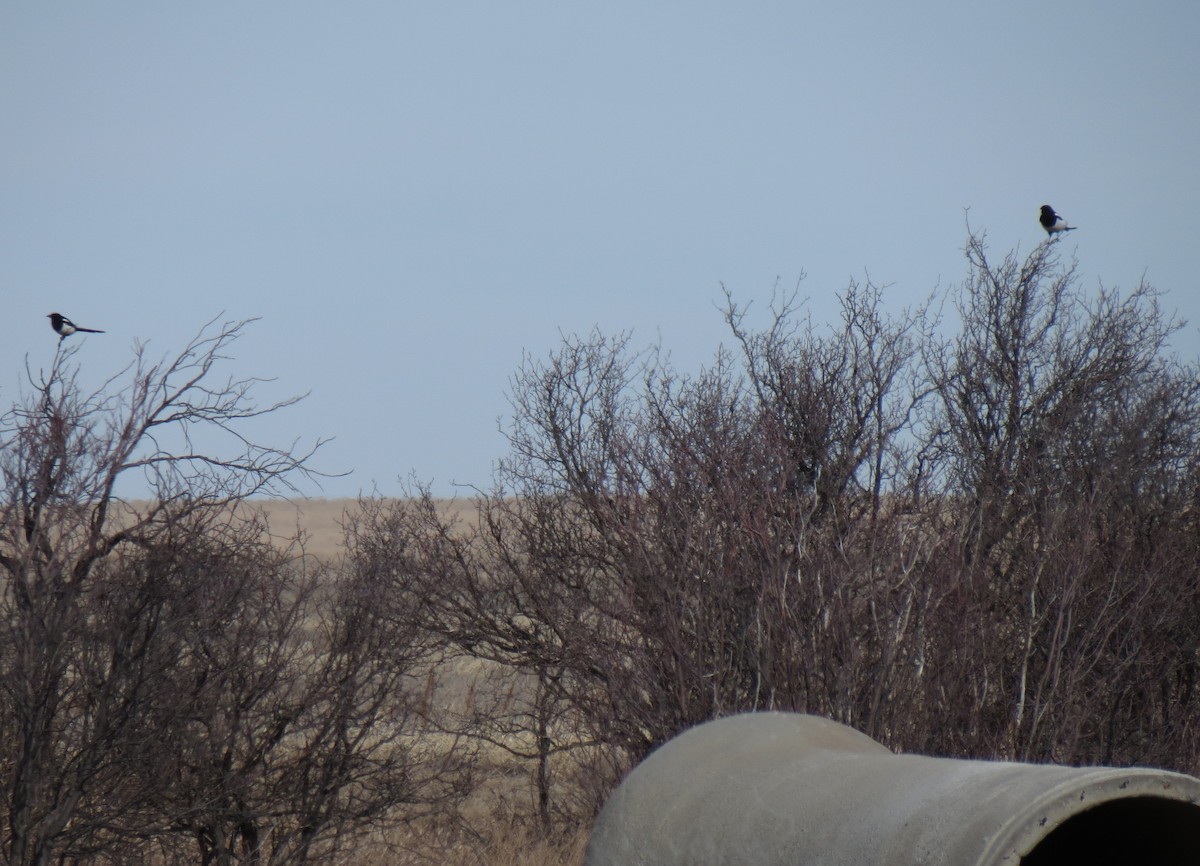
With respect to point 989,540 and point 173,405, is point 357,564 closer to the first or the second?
point 173,405

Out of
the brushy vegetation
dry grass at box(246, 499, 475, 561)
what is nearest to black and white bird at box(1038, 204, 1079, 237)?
the brushy vegetation

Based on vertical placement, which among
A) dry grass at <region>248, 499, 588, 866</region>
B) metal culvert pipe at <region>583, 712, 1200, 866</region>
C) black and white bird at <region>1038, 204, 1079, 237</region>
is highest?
black and white bird at <region>1038, 204, 1079, 237</region>

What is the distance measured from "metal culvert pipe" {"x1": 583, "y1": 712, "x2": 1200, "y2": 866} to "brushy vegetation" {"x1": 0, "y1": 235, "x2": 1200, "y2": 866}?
129 inches

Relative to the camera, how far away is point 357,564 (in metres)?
14.5

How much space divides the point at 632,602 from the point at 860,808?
6.52 m

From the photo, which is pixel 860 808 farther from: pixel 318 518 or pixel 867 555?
pixel 318 518

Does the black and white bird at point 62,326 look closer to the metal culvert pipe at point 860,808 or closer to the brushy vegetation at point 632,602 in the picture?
the brushy vegetation at point 632,602

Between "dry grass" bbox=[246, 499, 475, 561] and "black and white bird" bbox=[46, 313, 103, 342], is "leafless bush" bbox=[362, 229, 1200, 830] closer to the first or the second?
"black and white bird" bbox=[46, 313, 103, 342]

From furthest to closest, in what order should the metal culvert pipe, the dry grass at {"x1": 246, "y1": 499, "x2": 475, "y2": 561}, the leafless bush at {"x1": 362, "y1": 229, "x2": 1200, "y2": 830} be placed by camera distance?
the dry grass at {"x1": 246, "y1": 499, "x2": 475, "y2": 561} < the leafless bush at {"x1": 362, "y1": 229, "x2": 1200, "y2": 830} < the metal culvert pipe

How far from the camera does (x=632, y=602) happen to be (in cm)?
1056

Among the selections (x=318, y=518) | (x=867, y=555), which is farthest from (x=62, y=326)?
(x=318, y=518)

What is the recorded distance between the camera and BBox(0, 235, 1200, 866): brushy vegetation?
8.85m

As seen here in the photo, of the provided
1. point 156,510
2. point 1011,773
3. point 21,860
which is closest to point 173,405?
point 156,510

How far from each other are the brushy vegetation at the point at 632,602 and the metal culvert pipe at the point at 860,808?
3.28 metres
